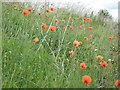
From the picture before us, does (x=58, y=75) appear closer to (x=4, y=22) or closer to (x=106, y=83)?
(x=106, y=83)

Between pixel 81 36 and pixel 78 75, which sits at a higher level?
pixel 81 36

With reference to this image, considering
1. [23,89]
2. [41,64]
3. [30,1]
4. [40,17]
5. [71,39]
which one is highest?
[30,1]

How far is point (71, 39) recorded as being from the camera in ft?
12.1

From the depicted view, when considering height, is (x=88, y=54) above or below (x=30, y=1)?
below

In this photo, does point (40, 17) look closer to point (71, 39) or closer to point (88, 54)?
point (71, 39)

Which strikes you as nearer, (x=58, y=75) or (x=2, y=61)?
(x=58, y=75)

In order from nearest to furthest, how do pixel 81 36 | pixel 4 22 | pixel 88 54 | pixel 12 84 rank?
pixel 12 84 < pixel 88 54 < pixel 4 22 < pixel 81 36

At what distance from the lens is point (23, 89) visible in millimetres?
2135

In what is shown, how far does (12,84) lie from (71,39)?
66.3 inches

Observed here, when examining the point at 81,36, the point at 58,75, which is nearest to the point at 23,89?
the point at 58,75

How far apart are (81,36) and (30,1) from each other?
1352 mm

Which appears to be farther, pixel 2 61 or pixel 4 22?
pixel 4 22

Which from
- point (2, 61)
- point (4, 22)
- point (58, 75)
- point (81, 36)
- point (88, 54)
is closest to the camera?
point (58, 75)

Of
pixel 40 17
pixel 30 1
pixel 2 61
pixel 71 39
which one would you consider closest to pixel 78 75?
pixel 2 61
